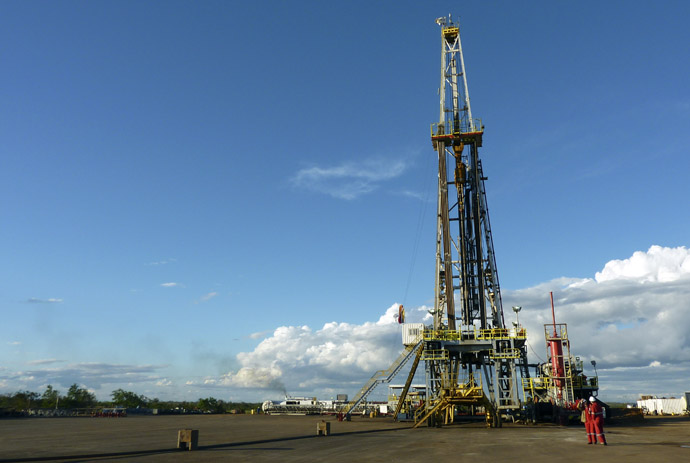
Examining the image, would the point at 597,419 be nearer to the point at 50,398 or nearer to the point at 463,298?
the point at 463,298

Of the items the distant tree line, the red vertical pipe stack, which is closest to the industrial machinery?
the red vertical pipe stack

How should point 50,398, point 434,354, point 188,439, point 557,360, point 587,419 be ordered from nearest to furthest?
point 188,439, point 587,419, point 434,354, point 557,360, point 50,398

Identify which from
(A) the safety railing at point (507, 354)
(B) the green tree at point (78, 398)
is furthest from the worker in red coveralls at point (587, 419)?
(B) the green tree at point (78, 398)

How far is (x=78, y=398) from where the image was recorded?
136 meters

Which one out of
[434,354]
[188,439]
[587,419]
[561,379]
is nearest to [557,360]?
[561,379]

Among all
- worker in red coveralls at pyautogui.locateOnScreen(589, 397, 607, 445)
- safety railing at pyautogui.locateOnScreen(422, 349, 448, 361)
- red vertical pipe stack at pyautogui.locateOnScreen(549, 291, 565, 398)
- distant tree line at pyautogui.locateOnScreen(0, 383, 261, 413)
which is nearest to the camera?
worker in red coveralls at pyautogui.locateOnScreen(589, 397, 607, 445)

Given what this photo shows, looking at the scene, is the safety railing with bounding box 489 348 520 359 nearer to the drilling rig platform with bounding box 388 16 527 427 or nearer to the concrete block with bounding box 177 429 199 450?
the drilling rig platform with bounding box 388 16 527 427

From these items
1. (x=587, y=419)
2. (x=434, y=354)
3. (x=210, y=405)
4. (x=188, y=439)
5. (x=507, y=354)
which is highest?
(x=434, y=354)

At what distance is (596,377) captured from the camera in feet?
180

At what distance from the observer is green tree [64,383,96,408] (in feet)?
429

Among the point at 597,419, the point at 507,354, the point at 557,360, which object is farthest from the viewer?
the point at 557,360

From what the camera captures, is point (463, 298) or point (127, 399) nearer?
point (463, 298)

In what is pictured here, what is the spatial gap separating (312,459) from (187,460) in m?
4.17

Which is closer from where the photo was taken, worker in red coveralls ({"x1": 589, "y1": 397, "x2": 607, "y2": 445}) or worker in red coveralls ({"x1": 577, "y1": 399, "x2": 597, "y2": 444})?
worker in red coveralls ({"x1": 589, "y1": 397, "x2": 607, "y2": 445})
